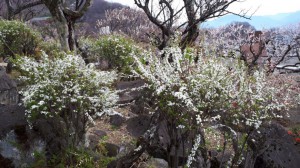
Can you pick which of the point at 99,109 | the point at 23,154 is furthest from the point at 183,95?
the point at 23,154

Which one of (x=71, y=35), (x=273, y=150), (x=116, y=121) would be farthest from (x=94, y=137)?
(x=273, y=150)

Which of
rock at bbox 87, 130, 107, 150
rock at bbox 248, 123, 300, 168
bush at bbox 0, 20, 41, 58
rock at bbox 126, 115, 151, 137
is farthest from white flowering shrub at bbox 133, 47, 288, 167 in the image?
bush at bbox 0, 20, 41, 58

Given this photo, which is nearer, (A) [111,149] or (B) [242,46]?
(A) [111,149]

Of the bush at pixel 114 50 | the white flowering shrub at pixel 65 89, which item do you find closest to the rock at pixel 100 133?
the white flowering shrub at pixel 65 89

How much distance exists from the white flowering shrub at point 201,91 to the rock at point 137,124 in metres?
3.45

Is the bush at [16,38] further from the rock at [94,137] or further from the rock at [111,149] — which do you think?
the rock at [111,149]

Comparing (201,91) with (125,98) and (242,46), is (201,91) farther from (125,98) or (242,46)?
(242,46)

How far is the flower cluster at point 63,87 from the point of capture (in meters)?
4.77

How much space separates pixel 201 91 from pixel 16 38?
12038 millimetres

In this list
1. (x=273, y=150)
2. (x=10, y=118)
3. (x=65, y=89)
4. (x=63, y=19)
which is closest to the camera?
(x=65, y=89)

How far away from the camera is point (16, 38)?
1423 centimetres

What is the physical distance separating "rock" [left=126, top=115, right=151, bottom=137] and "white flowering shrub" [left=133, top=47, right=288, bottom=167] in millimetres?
3449

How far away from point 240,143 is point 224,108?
5.47ft

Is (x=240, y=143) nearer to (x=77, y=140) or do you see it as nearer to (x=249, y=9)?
(x=77, y=140)
